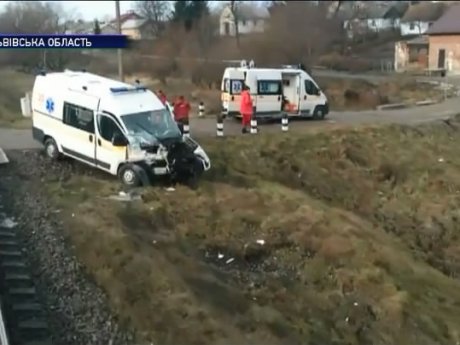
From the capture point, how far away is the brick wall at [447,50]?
57.6 meters

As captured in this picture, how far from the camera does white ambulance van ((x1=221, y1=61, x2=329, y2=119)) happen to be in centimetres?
2784

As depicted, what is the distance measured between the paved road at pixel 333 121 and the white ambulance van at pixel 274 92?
0.70 m

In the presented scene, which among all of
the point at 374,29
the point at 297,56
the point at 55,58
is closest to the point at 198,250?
the point at 55,58

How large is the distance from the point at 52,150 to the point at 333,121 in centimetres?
1382

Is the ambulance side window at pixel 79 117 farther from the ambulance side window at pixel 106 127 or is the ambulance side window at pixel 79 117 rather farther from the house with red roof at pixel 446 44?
the house with red roof at pixel 446 44

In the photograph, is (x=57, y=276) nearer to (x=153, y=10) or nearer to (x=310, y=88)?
(x=310, y=88)

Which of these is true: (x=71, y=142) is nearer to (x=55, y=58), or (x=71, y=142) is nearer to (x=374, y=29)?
(x=55, y=58)

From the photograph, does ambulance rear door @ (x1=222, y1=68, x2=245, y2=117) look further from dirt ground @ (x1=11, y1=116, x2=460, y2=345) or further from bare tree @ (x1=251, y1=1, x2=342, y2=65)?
bare tree @ (x1=251, y1=1, x2=342, y2=65)

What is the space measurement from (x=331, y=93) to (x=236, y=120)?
18427mm

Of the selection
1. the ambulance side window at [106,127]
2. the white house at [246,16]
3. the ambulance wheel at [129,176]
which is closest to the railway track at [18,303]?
the ambulance wheel at [129,176]

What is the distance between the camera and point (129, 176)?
16688 millimetres

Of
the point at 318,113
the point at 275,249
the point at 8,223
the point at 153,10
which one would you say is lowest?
the point at 275,249

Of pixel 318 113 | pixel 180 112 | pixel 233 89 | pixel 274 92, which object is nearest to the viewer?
pixel 180 112

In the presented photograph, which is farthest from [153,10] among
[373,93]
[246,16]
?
[373,93]
